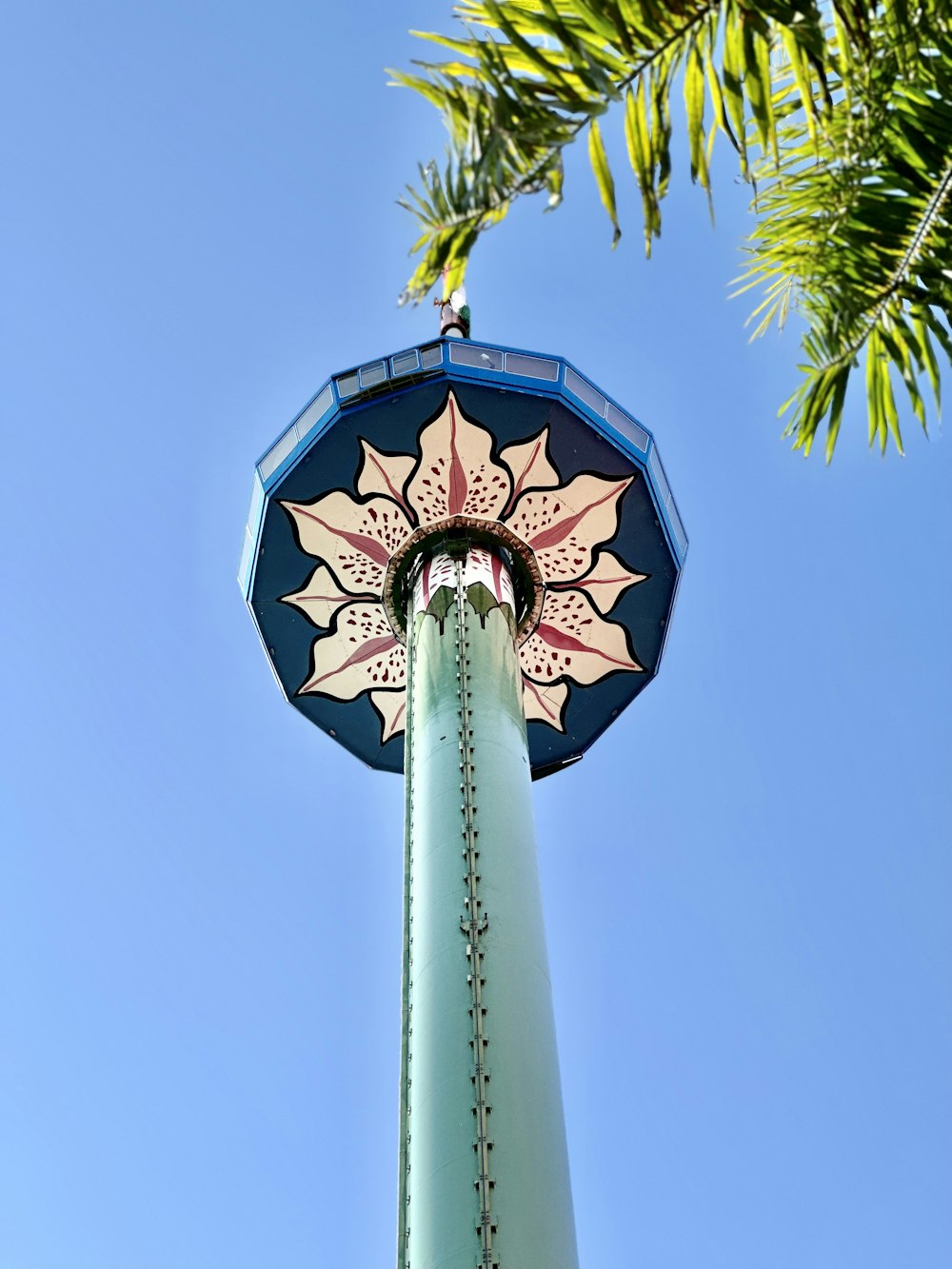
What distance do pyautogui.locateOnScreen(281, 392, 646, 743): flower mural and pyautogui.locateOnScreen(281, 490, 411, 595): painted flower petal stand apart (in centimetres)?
1

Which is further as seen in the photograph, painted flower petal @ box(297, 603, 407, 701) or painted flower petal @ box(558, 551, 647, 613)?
painted flower petal @ box(297, 603, 407, 701)

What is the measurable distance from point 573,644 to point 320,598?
11.8 ft

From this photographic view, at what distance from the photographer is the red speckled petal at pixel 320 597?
18.8m

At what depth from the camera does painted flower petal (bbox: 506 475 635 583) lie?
60.1 ft

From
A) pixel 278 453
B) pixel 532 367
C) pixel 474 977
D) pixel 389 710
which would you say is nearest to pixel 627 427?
pixel 532 367

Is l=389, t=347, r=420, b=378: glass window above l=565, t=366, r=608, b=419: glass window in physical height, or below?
above

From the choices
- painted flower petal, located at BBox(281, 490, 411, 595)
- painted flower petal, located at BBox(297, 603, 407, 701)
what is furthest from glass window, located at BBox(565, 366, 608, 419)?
painted flower petal, located at BBox(297, 603, 407, 701)

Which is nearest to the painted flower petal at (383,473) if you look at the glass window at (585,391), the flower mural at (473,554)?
the flower mural at (473,554)

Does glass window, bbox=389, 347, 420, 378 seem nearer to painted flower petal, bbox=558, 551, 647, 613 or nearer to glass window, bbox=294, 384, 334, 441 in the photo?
glass window, bbox=294, 384, 334, 441

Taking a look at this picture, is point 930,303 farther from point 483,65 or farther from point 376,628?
point 376,628

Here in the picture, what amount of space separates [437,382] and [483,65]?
518 inches

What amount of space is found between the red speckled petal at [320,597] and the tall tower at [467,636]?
3 cm

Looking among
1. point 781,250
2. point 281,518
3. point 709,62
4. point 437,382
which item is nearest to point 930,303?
point 781,250

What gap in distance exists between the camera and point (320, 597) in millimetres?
19000
